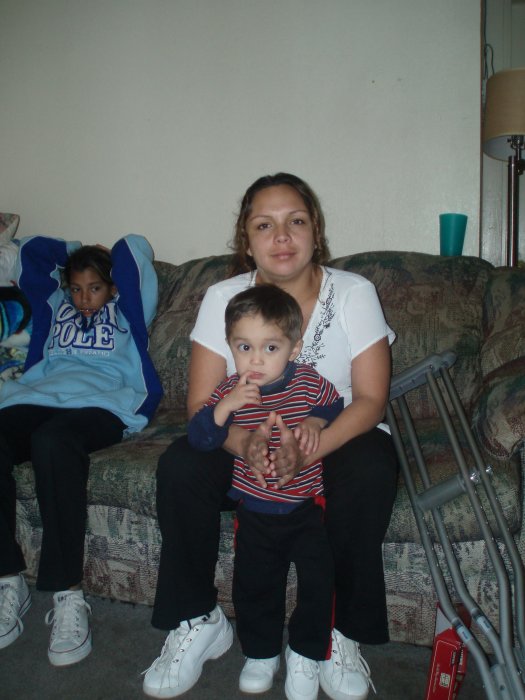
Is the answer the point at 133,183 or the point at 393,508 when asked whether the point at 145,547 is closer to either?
the point at 393,508

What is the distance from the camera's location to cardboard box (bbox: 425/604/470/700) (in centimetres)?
104

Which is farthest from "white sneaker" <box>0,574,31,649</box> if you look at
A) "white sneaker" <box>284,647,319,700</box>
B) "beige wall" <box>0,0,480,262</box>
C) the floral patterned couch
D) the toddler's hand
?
"beige wall" <box>0,0,480,262</box>

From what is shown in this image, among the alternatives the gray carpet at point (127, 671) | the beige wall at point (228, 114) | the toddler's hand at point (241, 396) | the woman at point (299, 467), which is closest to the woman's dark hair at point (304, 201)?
the woman at point (299, 467)

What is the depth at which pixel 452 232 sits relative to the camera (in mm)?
2203

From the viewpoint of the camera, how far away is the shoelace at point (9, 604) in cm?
145

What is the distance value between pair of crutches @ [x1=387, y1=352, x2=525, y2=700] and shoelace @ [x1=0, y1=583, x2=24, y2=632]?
1.10 meters

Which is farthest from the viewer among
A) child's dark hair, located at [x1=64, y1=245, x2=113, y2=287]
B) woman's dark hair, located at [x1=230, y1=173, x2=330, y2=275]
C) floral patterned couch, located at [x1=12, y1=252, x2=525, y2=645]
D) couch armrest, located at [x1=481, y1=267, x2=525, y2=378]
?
child's dark hair, located at [x1=64, y1=245, x2=113, y2=287]

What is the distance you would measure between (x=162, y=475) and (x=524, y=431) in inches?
32.6

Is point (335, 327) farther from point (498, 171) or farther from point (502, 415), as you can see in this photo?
point (498, 171)

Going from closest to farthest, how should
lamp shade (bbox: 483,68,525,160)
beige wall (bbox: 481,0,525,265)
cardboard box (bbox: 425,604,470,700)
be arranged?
cardboard box (bbox: 425,604,470,700) < lamp shade (bbox: 483,68,525,160) < beige wall (bbox: 481,0,525,265)

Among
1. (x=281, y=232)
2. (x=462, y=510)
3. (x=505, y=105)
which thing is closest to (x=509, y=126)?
(x=505, y=105)

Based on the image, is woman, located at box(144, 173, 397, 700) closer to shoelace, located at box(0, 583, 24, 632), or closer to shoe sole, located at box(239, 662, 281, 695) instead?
shoe sole, located at box(239, 662, 281, 695)

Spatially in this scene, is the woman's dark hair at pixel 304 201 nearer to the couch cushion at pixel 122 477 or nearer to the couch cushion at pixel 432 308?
the couch cushion at pixel 432 308

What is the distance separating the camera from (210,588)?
50.9 inches
